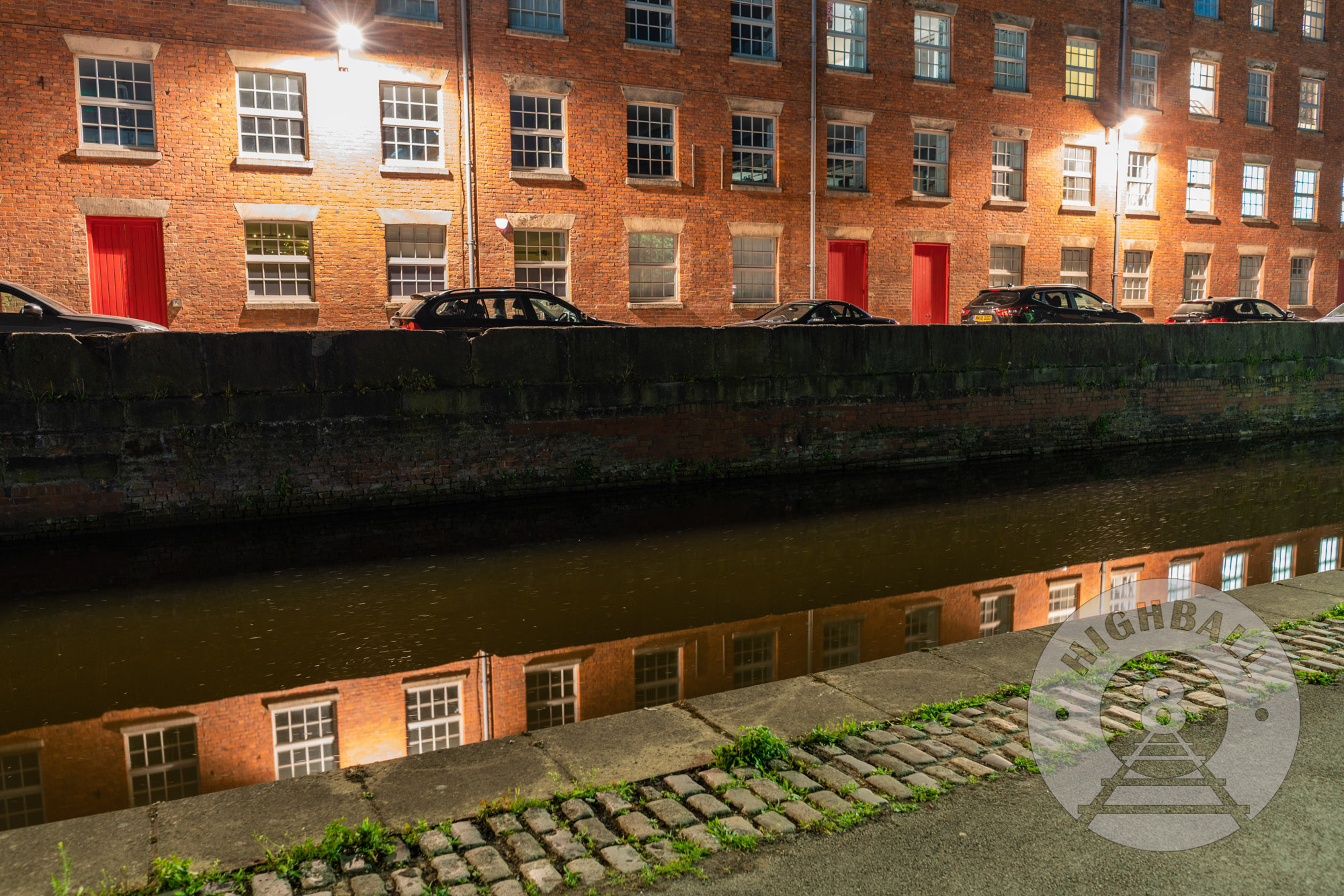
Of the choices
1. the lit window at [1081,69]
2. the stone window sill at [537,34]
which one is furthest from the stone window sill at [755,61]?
the lit window at [1081,69]

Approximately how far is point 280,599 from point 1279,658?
696 centimetres

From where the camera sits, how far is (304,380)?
1100cm

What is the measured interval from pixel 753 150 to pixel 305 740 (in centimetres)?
2010

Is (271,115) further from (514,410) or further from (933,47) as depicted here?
(933,47)

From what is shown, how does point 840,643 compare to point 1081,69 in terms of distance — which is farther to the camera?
point 1081,69

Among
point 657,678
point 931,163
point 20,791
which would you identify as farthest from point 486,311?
point 931,163

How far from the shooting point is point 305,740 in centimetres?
521

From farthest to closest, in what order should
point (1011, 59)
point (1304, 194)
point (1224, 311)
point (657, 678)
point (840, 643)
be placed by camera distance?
1. point (1304, 194)
2. point (1011, 59)
3. point (1224, 311)
4. point (840, 643)
5. point (657, 678)

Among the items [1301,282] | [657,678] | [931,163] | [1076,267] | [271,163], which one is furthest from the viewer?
[1301,282]

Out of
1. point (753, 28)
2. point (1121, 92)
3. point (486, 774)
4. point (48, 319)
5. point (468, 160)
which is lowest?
point (486, 774)

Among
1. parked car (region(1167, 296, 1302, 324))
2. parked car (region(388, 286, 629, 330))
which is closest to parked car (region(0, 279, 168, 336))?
parked car (region(388, 286, 629, 330))

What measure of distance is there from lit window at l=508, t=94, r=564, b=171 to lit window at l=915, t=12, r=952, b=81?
31.5 ft

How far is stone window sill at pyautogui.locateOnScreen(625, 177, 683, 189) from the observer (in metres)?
21.8

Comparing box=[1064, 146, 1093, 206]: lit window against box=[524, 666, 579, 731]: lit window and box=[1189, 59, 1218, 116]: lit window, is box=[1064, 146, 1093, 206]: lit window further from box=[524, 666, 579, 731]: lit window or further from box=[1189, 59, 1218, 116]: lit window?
box=[524, 666, 579, 731]: lit window
